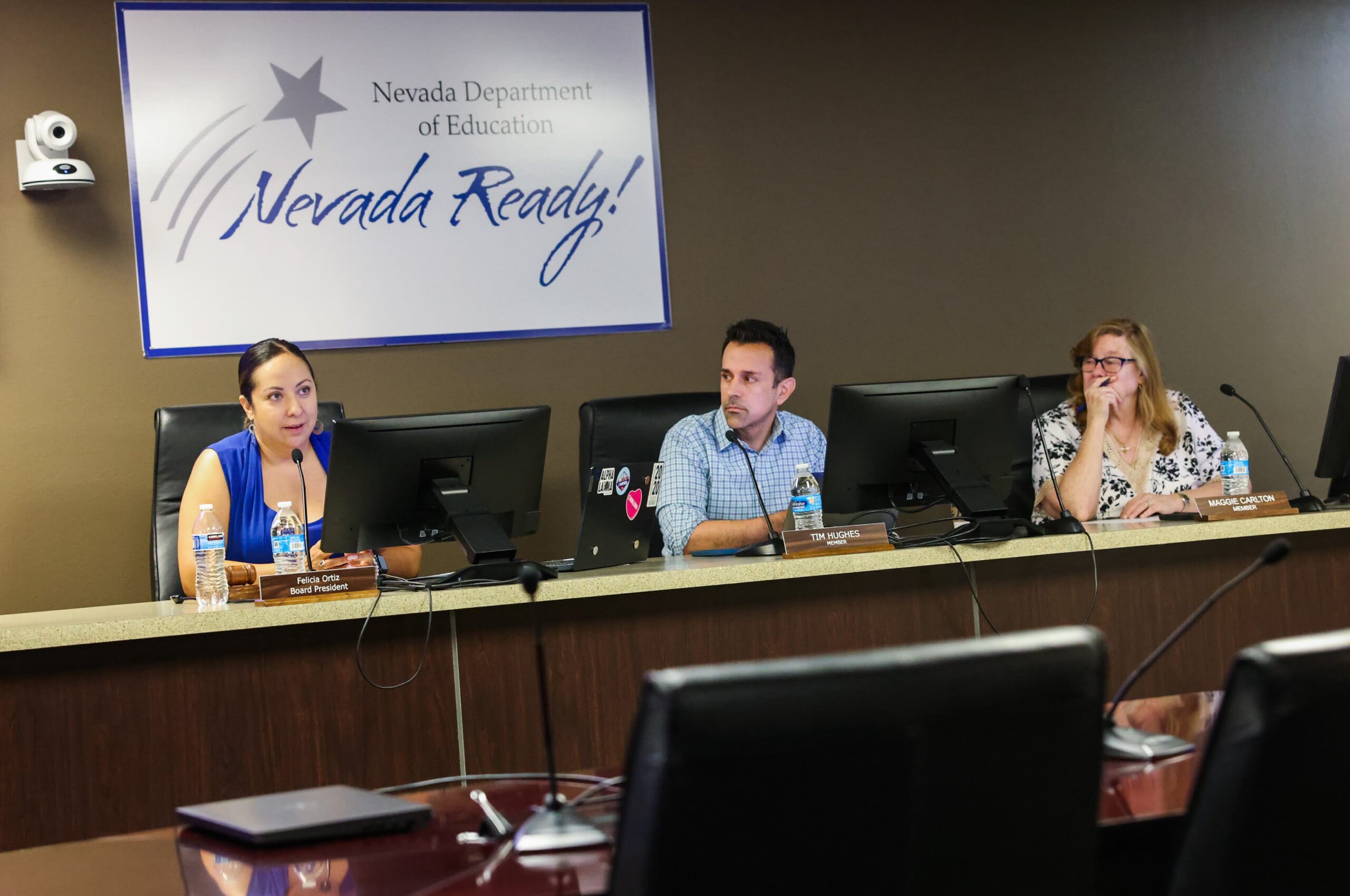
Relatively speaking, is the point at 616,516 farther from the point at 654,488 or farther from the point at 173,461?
the point at 173,461

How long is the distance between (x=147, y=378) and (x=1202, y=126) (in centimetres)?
356

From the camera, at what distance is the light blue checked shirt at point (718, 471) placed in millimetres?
3289

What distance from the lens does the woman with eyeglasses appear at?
137 inches

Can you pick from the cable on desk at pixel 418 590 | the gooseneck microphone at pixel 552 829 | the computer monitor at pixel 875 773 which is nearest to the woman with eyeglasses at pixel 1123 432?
the cable on desk at pixel 418 590

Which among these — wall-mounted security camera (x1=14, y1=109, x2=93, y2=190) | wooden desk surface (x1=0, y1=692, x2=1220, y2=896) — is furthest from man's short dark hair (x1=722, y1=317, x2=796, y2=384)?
wooden desk surface (x1=0, y1=692, x2=1220, y2=896)

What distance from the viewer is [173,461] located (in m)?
3.18

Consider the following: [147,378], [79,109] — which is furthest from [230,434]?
[79,109]

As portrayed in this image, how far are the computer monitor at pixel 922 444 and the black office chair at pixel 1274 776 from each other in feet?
5.75

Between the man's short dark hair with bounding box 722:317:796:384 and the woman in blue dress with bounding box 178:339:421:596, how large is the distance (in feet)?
3.31

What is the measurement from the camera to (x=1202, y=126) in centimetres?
460

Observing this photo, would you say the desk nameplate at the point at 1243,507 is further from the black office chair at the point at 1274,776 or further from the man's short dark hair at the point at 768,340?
the black office chair at the point at 1274,776

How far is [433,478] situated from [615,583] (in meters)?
0.42

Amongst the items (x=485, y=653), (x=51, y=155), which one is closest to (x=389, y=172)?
(x=51, y=155)

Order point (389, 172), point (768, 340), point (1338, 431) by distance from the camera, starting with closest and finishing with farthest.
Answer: point (1338, 431) → point (768, 340) → point (389, 172)
